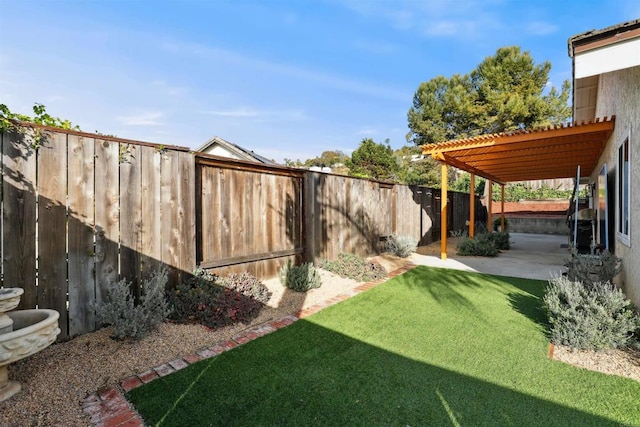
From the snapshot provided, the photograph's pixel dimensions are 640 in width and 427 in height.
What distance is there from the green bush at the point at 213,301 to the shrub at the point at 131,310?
30 cm

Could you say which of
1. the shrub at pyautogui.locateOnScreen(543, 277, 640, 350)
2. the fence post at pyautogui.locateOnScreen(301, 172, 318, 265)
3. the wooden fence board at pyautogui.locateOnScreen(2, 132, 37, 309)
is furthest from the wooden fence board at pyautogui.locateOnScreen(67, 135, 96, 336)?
the shrub at pyautogui.locateOnScreen(543, 277, 640, 350)

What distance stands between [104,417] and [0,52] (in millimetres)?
5104

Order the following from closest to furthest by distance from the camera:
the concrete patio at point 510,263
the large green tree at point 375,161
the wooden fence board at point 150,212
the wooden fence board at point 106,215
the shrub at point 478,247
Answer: the wooden fence board at point 106,215, the wooden fence board at point 150,212, the concrete patio at point 510,263, the shrub at point 478,247, the large green tree at point 375,161

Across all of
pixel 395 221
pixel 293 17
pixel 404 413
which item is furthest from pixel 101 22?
pixel 395 221

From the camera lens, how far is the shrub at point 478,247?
870 centimetres

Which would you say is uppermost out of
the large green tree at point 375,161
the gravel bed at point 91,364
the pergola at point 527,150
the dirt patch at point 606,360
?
the large green tree at point 375,161

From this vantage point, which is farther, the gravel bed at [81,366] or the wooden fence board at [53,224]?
the wooden fence board at [53,224]

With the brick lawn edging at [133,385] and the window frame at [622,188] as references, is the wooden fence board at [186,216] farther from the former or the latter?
the window frame at [622,188]

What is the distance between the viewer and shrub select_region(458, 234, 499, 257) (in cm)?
870

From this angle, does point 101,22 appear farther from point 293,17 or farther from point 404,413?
point 404,413

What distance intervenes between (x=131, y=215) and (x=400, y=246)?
648 cm

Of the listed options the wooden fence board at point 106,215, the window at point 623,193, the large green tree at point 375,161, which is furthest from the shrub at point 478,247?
the large green tree at point 375,161

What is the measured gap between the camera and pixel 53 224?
2.87 meters

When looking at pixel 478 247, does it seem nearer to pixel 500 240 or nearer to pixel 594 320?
pixel 500 240
